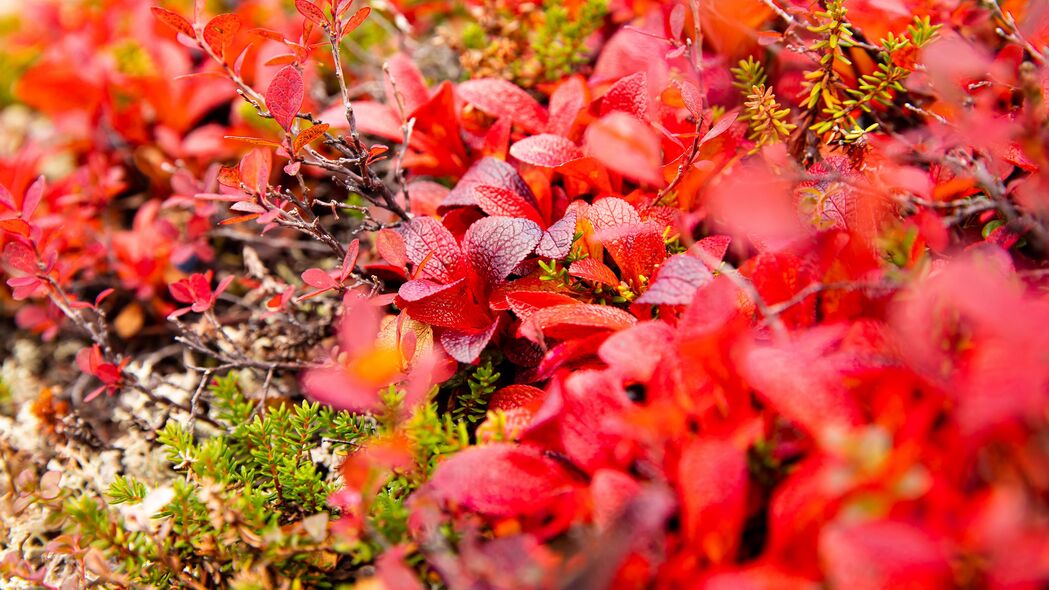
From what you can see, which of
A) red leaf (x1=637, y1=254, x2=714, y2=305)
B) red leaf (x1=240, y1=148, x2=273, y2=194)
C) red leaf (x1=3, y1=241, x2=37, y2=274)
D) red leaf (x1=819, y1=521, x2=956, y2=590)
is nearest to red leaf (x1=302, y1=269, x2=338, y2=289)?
red leaf (x1=240, y1=148, x2=273, y2=194)

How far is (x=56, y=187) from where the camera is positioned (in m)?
1.66

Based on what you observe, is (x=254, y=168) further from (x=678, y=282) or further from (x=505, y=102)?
(x=678, y=282)

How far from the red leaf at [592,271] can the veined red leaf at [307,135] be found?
1.30ft

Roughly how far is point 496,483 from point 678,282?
12.9 inches

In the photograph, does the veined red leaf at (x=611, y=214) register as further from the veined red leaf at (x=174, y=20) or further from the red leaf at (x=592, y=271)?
the veined red leaf at (x=174, y=20)

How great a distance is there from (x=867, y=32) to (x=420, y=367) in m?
0.96

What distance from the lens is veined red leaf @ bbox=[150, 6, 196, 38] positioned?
40.8 inches

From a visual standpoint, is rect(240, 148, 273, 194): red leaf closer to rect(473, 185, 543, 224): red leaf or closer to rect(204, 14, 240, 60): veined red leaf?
rect(204, 14, 240, 60): veined red leaf

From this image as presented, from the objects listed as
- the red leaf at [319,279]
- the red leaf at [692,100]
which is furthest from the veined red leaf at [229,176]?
the red leaf at [692,100]

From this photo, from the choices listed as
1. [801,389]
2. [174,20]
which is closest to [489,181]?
[174,20]

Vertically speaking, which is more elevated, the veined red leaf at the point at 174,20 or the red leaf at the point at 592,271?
the veined red leaf at the point at 174,20

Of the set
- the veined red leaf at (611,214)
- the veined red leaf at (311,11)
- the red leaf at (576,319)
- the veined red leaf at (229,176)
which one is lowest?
the red leaf at (576,319)

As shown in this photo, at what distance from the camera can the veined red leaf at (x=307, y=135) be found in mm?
1007

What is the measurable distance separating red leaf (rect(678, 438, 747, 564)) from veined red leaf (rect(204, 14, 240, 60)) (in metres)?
0.88
